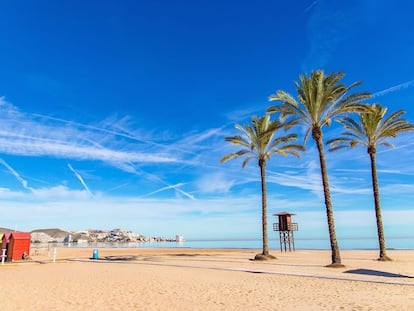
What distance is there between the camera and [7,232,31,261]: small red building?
A: 86.6 ft

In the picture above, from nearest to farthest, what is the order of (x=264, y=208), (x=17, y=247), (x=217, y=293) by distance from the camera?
(x=217, y=293), (x=264, y=208), (x=17, y=247)

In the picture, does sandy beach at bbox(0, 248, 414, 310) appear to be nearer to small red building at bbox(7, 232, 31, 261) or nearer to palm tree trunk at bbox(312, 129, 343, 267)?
palm tree trunk at bbox(312, 129, 343, 267)

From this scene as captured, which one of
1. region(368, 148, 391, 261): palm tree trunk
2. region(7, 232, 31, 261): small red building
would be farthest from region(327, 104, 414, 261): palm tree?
region(7, 232, 31, 261): small red building

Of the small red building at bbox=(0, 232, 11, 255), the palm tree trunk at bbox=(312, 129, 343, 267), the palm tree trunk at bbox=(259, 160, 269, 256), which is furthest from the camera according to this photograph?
the small red building at bbox=(0, 232, 11, 255)

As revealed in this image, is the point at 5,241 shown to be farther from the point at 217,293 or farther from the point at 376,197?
the point at 376,197

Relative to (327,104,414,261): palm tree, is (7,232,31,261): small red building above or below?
below

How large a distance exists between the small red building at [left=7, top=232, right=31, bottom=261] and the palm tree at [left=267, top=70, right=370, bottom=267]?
2266cm

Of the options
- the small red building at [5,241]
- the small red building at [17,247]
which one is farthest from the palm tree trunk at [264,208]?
the small red building at [5,241]

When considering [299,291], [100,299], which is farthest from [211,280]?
[100,299]

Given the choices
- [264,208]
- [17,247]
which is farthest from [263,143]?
[17,247]

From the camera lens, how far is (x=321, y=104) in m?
20.2

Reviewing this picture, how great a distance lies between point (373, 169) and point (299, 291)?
55.9 feet

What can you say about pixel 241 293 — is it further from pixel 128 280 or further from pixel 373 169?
pixel 373 169

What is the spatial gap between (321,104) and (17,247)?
83.8 ft
